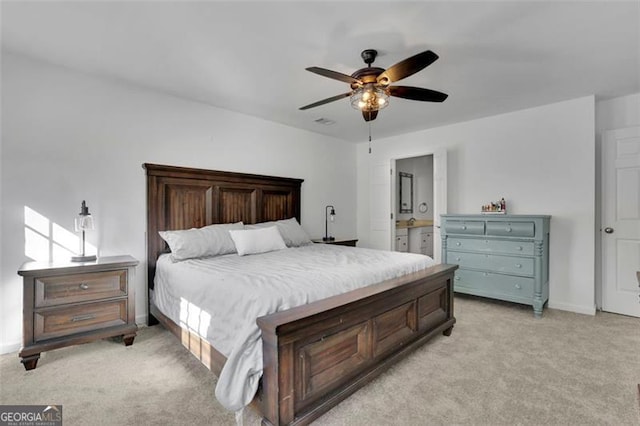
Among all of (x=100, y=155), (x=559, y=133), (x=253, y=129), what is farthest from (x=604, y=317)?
(x=100, y=155)

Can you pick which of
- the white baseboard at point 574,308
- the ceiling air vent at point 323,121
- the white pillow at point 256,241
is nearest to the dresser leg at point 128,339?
the white pillow at point 256,241

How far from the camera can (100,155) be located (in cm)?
304

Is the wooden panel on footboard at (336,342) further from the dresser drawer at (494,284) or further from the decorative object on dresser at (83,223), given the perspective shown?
the decorative object on dresser at (83,223)

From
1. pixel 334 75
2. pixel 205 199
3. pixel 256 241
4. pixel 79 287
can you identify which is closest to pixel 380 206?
pixel 256 241

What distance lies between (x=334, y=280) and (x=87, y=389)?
Answer: 1.80 metres

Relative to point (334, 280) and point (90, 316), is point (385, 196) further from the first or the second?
point (90, 316)

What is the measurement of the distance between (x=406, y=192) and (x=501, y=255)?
300 cm

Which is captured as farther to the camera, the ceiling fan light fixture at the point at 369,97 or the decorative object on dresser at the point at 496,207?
the decorative object on dresser at the point at 496,207

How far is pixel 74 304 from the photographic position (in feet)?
8.04

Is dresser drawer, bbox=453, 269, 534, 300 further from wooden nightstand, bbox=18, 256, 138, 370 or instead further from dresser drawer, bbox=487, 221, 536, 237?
wooden nightstand, bbox=18, 256, 138, 370

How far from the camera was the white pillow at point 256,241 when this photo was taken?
3.23m

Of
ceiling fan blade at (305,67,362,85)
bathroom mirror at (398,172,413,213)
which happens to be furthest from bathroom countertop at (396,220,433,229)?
ceiling fan blade at (305,67,362,85)

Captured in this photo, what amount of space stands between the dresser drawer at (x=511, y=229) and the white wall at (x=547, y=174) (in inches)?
21.6

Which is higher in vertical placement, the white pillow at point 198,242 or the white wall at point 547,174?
the white wall at point 547,174
